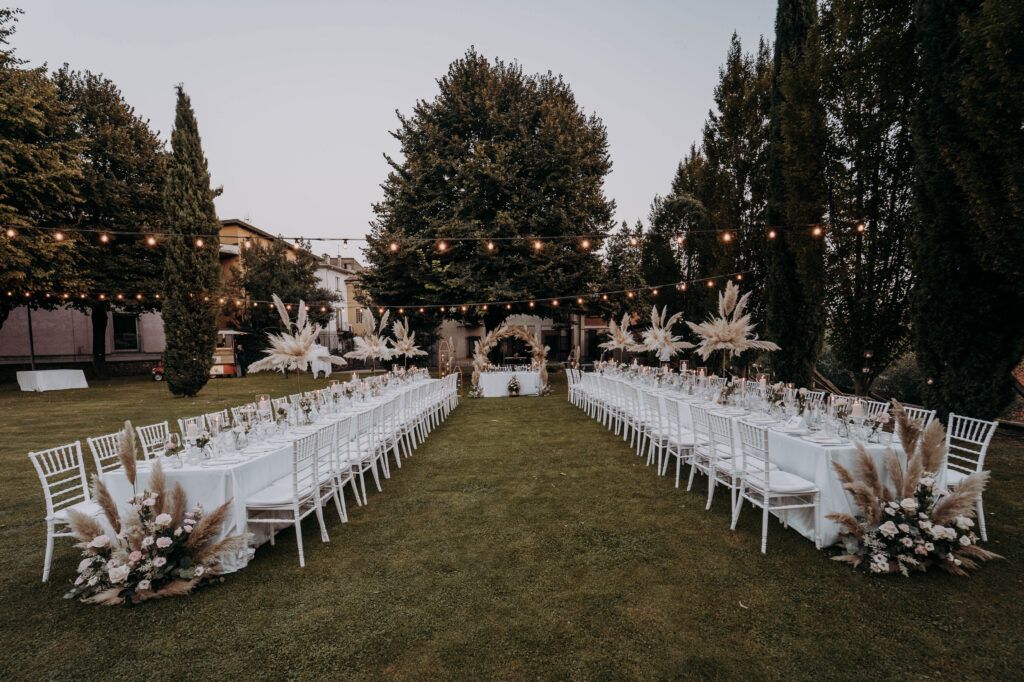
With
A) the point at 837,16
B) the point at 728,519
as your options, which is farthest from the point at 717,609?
the point at 837,16

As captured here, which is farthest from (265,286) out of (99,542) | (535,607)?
(535,607)

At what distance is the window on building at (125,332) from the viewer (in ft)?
74.3

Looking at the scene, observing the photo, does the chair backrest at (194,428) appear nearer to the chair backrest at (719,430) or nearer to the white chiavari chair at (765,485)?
the chair backrest at (719,430)

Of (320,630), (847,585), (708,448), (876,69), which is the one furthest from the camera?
(876,69)

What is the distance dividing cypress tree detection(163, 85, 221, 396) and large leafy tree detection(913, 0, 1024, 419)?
53.0 feet

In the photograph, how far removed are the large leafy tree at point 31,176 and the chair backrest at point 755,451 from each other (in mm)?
17708

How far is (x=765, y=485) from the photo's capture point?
363cm

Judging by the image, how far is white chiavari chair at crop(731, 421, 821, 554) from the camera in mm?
3594

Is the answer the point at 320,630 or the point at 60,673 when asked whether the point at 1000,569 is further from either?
the point at 60,673

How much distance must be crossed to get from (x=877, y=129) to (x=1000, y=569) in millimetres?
7090

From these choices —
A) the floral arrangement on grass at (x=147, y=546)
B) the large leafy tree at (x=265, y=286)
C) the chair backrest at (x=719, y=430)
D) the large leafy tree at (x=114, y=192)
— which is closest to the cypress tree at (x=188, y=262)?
the large leafy tree at (x=114, y=192)

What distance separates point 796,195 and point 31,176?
2053 centimetres

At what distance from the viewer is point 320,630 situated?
2723mm

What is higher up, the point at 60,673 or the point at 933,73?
the point at 933,73
